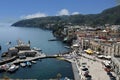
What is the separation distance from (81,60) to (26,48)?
38.0 ft

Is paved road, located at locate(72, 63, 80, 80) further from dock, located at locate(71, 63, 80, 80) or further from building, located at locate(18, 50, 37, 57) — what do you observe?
building, located at locate(18, 50, 37, 57)

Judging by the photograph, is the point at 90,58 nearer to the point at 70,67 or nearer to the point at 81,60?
the point at 81,60

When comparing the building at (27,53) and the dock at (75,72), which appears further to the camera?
the building at (27,53)

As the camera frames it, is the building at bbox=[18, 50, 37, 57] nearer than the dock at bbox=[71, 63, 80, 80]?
No

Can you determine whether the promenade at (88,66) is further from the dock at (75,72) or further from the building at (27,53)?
the building at (27,53)

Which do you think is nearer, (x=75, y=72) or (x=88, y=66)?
(x=75, y=72)

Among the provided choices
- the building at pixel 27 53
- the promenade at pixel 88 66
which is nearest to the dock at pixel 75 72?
A: the promenade at pixel 88 66

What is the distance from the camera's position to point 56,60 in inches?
1549

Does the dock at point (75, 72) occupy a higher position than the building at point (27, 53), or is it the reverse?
the building at point (27, 53)

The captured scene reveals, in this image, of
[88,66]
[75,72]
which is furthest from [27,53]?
[75,72]

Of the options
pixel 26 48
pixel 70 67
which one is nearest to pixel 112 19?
pixel 26 48

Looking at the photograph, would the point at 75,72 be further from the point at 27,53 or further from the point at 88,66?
the point at 27,53

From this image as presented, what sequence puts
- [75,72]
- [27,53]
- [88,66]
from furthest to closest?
1. [27,53]
2. [88,66]
3. [75,72]

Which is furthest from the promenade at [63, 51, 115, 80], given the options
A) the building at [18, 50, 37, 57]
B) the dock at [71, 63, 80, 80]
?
the building at [18, 50, 37, 57]
